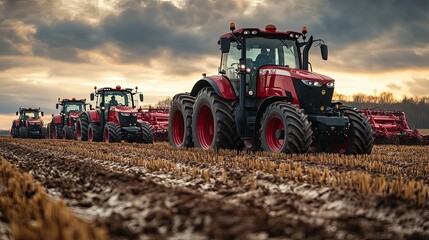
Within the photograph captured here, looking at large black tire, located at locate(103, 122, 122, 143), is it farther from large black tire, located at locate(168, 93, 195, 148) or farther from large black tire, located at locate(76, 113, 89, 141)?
large black tire, located at locate(168, 93, 195, 148)

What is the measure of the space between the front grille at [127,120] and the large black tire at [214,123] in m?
8.43

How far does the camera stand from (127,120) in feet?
65.9

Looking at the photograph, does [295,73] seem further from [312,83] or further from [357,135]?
[357,135]

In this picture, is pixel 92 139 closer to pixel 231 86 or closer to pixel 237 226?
pixel 231 86

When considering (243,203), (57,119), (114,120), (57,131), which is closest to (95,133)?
(114,120)

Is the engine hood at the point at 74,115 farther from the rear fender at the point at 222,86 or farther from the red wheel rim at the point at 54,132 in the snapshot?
the rear fender at the point at 222,86

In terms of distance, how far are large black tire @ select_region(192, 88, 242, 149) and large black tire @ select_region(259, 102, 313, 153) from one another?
94cm

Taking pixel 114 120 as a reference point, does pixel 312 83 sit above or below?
above

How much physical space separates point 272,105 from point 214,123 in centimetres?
162

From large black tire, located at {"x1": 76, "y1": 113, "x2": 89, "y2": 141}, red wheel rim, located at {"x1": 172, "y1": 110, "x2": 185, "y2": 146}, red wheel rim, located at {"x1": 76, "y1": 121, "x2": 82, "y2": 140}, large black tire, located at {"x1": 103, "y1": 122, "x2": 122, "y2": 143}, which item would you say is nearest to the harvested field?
red wheel rim, located at {"x1": 172, "y1": 110, "x2": 185, "y2": 146}

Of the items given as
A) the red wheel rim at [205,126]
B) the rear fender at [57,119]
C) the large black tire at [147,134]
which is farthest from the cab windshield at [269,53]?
the rear fender at [57,119]

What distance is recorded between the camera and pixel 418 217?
12.6ft

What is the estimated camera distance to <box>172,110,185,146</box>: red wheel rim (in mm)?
13609

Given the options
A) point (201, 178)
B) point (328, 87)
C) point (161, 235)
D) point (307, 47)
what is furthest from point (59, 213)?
point (307, 47)
